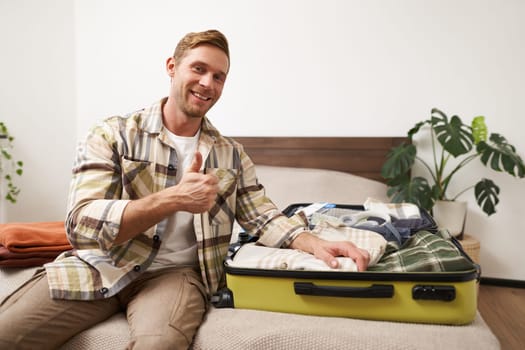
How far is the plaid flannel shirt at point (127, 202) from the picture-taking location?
109 cm

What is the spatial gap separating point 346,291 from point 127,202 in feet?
1.82

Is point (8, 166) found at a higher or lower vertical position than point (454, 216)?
lower

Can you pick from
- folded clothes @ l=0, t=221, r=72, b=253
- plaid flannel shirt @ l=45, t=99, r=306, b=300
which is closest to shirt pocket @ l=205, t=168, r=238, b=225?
plaid flannel shirt @ l=45, t=99, r=306, b=300

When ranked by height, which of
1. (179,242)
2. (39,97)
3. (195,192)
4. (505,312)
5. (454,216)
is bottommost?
Result: (505,312)

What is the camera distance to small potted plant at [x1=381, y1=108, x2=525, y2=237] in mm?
2328

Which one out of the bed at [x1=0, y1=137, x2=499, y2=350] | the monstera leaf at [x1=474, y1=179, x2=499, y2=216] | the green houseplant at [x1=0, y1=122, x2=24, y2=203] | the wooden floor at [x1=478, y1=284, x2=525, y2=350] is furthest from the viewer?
the green houseplant at [x1=0, y1=122, x2=24, y2=203]

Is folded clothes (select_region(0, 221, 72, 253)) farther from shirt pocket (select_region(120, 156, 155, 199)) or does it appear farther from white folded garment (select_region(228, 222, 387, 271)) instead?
white folded garment (select_region(228, 222, 387, 271))

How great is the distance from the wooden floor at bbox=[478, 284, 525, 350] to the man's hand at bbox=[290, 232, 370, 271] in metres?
1.21

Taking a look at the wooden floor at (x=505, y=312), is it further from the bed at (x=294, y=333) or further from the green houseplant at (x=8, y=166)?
the green houseplant at (x=8, y=166)

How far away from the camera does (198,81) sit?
A: 1310mm

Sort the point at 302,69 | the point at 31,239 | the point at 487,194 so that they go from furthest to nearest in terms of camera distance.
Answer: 1. the point at 302,69
2. the point at 487,194
3. the point at 31,239

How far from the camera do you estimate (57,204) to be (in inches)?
130

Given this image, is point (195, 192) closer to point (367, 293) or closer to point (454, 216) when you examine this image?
point (367, 293)

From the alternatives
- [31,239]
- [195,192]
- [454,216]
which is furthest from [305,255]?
[454,216]
